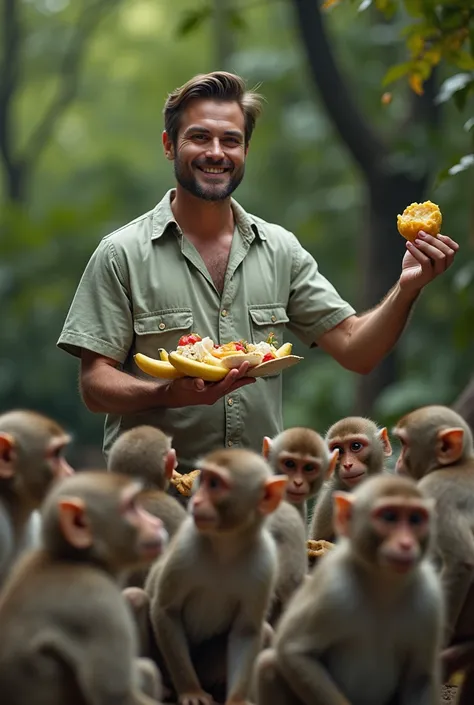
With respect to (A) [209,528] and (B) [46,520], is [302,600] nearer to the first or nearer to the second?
(A) [209,528]

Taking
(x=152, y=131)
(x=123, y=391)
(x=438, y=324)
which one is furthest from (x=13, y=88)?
(x=123, y=391)

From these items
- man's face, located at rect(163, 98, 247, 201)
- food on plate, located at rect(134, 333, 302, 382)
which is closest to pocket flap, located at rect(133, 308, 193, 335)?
food on plate, located at rect(134, 333, 302, 382)

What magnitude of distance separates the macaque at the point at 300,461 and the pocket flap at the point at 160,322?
123cm

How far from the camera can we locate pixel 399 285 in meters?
5.71

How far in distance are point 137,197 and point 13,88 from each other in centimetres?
297

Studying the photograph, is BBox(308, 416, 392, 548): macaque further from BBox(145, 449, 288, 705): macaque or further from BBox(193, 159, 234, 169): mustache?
BBox(193, 159, 234, 169): mustache

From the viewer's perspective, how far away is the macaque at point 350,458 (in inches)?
203

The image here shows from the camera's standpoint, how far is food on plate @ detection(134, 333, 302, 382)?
5180mm

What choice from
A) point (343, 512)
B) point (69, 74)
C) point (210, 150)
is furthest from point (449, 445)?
point (69, 74)

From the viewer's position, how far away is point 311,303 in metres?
6.38

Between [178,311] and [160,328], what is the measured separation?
4.9 inches

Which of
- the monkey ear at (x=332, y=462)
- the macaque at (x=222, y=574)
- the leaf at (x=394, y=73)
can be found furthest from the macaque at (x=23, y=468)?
the leaf at (x=394, y=73)

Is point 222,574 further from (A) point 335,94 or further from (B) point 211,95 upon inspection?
(A) point 335,94

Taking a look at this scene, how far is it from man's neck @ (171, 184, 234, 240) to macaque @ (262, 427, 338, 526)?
167 cm
